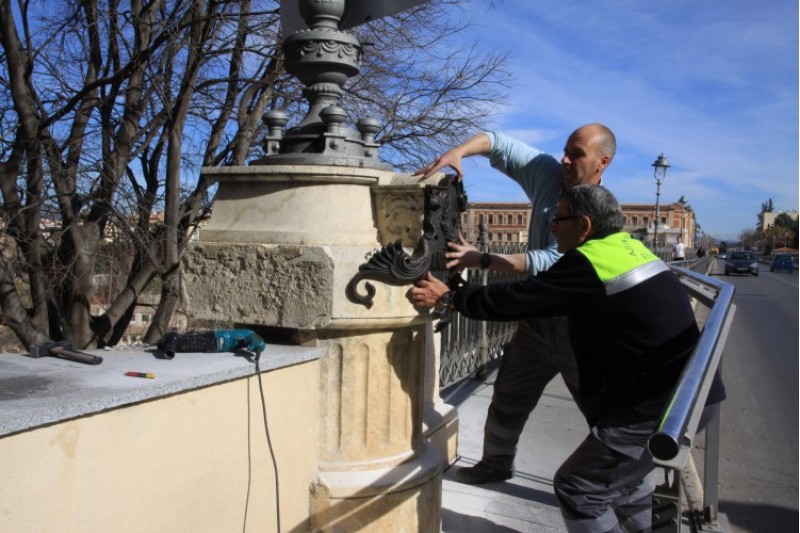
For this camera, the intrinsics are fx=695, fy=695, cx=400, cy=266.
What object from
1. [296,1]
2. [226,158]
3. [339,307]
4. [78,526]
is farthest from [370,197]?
[226,158]

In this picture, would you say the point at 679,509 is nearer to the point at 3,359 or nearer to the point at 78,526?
the point at 78,526

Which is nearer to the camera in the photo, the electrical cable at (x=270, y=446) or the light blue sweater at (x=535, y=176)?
the electrical cable at (x=270, y=446)

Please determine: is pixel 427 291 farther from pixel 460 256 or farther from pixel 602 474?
pixel 602 474

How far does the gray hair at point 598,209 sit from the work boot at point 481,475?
5.76 feet

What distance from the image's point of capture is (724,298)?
8.56 feet

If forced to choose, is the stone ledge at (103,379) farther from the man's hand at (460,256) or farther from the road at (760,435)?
the road at (760,435)

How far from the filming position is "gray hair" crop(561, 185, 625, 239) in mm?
2633

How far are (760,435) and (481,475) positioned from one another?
3518mm

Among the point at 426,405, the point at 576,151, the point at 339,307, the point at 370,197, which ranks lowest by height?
the point at 426,405

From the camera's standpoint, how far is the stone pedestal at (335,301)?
8.58ft

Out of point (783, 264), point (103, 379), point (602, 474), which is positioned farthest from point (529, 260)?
point (783, 264)

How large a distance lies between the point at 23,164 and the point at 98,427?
736 centimetres

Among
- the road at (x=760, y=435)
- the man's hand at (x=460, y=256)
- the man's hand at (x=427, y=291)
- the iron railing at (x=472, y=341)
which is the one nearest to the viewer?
the man's hand at (x=427, y=291)

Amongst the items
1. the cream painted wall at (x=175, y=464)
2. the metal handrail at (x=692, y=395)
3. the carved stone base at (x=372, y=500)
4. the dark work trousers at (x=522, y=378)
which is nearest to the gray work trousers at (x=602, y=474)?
the metal handrail at (x=692, y=395)
